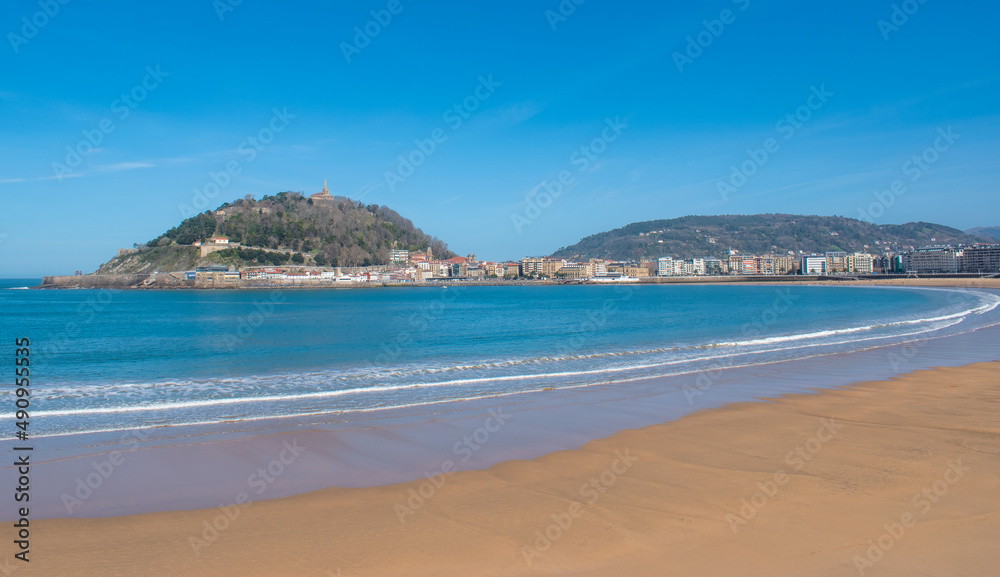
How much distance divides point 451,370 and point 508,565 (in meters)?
10.9

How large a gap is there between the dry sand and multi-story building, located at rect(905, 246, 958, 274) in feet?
505

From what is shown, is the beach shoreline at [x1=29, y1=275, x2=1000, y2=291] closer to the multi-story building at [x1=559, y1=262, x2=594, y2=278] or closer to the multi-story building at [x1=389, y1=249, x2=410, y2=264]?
the multi-story building at [x1=559, y1=262, x2=594, y2=278]

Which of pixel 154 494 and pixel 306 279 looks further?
pixel 306 279

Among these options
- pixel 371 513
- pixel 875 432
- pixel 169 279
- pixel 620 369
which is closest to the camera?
pixel 371 513

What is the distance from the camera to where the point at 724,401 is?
1061cm

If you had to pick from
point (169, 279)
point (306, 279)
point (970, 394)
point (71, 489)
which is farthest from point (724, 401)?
point (169, 279)

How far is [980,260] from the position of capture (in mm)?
124812

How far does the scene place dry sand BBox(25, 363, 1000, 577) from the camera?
14.0 feet

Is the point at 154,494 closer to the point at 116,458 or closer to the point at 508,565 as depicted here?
the point at 116,458

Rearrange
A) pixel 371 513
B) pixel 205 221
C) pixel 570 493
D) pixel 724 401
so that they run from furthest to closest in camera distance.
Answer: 1. pixel 205 221
2. pixel 724 401
3. pixel 570 493
4. pixel 371 513

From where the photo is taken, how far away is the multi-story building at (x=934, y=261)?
425 feet

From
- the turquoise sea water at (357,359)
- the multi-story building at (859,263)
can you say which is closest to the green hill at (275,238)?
the turquoise sea water at (357,359)

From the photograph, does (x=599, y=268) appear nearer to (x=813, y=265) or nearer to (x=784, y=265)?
(x=784, y=265)

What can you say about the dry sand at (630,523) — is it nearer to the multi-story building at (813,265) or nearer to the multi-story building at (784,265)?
the multi-story building at (813,265)
